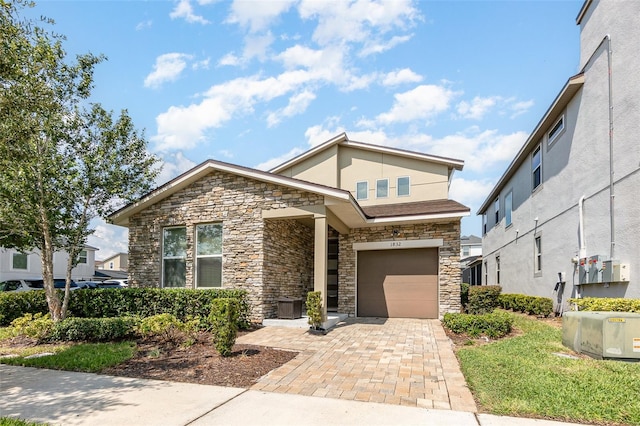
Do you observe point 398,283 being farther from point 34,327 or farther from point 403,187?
point 34,327

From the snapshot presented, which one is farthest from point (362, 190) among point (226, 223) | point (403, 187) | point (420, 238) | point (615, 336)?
point (615, 336)

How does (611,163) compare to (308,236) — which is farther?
(308,236)

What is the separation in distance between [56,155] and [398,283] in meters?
10.7

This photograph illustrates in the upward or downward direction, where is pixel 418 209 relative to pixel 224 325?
upward

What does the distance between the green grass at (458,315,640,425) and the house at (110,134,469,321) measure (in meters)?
4.67

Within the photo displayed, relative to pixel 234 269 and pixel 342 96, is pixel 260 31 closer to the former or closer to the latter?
pixel 342 96

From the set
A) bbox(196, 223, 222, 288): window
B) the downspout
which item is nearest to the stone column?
bbox(196, 223, 222, 288): window

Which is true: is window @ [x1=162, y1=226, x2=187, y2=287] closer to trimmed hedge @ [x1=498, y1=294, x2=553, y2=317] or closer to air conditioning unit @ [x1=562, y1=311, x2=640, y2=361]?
air conditioning unit @ [x1=562, y1=311, x2=640, y2=361]

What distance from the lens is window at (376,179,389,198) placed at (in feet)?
48.4

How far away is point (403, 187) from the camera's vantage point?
1455 cm

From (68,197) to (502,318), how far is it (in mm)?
11142

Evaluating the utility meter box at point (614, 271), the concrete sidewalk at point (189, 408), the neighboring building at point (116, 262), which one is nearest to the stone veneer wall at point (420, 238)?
the utility meter box at point (614, 271)

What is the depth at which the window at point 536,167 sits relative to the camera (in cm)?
1415

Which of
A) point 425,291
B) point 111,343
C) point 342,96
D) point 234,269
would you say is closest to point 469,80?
point 342,96
